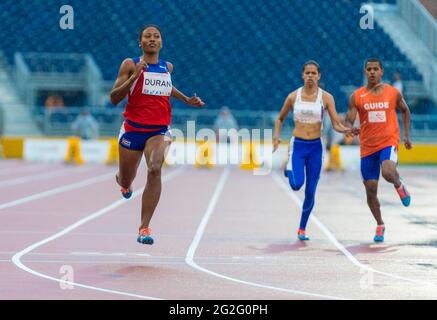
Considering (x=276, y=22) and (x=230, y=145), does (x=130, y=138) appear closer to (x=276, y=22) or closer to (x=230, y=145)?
(x=230, y=145)

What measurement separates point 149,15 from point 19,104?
601 cm

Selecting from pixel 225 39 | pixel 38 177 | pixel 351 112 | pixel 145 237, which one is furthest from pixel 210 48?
pixel 145 237

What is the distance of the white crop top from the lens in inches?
511

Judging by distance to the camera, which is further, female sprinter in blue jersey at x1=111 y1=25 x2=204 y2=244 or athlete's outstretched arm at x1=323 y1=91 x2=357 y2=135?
athlete's outstretched arm at x1=323 y1=91 x2=357 y2=135

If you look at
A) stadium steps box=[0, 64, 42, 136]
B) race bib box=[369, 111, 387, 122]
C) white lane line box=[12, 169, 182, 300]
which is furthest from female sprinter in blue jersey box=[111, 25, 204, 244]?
stadium steps box=[0, 64, 42, 136]

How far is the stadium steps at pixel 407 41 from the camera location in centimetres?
3956

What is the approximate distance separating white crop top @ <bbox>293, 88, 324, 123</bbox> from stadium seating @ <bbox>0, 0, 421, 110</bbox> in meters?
25.6

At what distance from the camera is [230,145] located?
117 ft

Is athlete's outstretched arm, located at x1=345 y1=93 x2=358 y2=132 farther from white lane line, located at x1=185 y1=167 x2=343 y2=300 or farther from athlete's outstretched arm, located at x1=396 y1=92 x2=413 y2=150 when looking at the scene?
white lane line, located at x1=185 y1=167 x2=343 y2=300

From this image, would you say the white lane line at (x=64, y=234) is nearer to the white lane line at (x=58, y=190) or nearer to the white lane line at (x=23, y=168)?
the white lane line at (x=58, y=190)

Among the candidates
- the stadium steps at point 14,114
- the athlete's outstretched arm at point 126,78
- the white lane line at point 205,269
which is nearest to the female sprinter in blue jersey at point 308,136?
the white lane line at point 205,269

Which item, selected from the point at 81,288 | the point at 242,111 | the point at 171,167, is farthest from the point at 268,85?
the point at 81,288

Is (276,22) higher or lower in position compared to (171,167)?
higher

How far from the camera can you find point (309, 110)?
42.7ft
